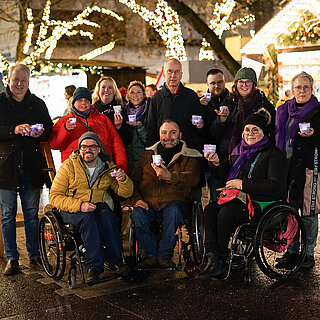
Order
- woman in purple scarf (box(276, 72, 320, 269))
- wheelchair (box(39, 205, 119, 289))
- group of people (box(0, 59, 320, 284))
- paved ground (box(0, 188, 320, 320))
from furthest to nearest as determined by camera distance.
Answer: woman in purple scarf (box(276, 72, 320, 269)) < group of people (box(0, 59, 320, 284)) < wheelchair (box(39, 205, 119, 289)) < paved ground (box(0, 188, 320, 320))

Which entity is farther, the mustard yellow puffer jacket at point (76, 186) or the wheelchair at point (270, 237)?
the mustard yellow puffer jacket at point (76, 186)

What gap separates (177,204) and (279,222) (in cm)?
101

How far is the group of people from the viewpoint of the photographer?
6148 mm

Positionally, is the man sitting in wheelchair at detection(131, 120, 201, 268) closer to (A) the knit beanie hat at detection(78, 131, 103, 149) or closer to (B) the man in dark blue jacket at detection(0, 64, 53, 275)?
(A) the knit beanie hat at detection(78, 131, 103, 149)

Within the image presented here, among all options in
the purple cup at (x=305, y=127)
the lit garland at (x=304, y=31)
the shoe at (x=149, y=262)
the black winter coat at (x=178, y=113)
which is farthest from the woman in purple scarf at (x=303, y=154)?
the lit garland at (x=304, y=31)

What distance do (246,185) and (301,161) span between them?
88cm

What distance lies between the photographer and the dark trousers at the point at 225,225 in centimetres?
609

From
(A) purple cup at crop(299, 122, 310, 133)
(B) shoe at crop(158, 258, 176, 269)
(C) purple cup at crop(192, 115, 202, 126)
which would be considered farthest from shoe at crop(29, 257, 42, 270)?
(A) purple cup at crop(299, 122, 310, 133)

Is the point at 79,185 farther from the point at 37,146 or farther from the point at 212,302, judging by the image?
the point at 212,302

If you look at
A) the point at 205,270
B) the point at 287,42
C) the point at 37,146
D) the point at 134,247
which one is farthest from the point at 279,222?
the point at 287,42

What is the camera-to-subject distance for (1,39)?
1137 inches

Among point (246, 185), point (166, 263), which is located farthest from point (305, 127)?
point (166, 263)

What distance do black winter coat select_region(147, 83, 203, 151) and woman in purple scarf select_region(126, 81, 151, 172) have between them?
28 cm

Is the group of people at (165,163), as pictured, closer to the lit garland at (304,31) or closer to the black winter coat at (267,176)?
the black winter coat at (267,176)
